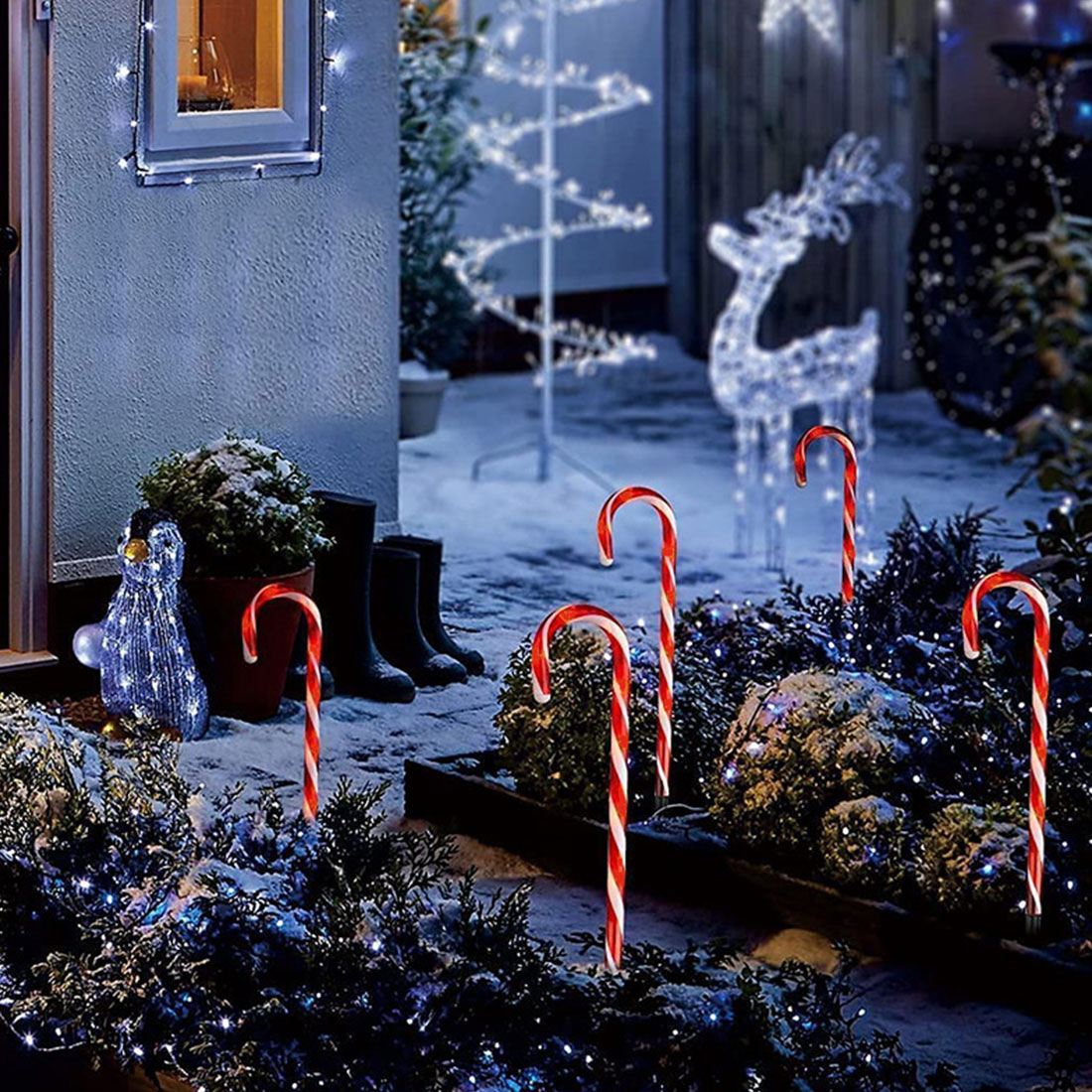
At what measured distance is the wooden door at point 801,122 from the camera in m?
12.8

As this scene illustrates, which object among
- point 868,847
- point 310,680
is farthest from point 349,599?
point 868,847

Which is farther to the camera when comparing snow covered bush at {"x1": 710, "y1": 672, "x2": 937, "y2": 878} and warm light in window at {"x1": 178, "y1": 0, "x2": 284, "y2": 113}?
warm light in window at {"x1": 178, "y1": 0, "x2": 284, "y2": 113}

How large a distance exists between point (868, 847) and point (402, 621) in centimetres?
233

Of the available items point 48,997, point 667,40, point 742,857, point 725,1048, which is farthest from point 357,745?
point 667,40

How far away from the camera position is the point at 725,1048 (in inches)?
136

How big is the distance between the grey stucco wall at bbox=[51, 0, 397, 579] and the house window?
0.25 feet

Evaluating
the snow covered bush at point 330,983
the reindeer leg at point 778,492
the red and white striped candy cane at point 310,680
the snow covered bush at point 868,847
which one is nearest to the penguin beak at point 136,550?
the red and white striped candy cane at point 310,680

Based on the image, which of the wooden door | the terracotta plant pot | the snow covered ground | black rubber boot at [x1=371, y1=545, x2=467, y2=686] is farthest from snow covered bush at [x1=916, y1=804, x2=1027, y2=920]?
the wooden door

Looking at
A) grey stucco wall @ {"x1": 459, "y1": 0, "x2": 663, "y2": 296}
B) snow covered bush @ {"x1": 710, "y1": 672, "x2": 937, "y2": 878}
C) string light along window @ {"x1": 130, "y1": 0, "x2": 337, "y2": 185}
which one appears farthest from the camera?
grey stucco wall @ {"x1": 459, "y1": 0, "x2": 663, "y2": 296}

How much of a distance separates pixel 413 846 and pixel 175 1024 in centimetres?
65

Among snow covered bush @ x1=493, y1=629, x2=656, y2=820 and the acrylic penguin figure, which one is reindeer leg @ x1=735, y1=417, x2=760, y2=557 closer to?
the acrylic penguin figure

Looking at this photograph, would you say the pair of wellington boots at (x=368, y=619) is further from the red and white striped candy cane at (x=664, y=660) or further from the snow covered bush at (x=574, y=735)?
the red and white striped candy cane at (x=664, y=660)

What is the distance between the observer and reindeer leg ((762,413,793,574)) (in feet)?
27.4

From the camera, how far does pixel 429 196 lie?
33.8 feet
